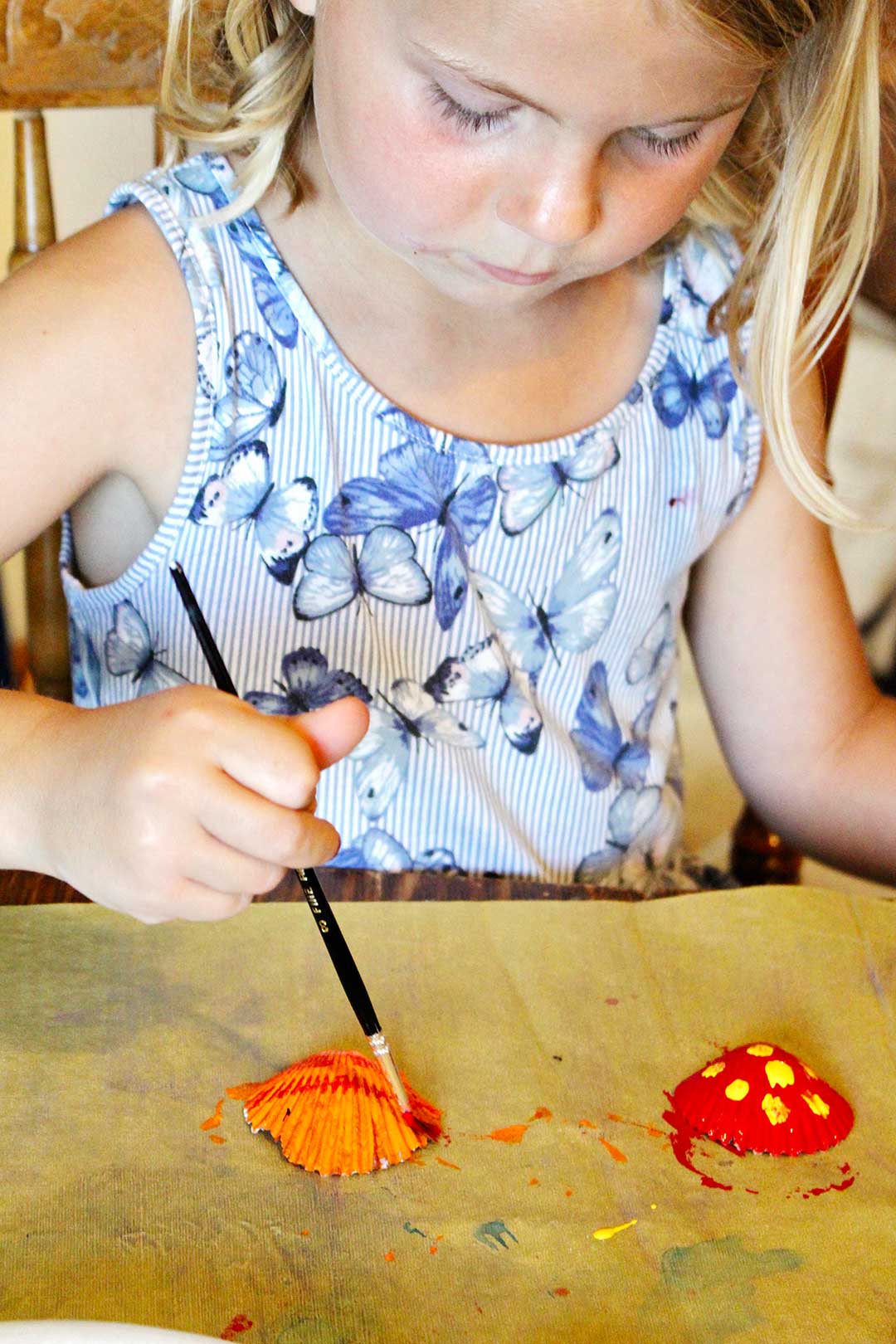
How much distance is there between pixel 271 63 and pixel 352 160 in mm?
137

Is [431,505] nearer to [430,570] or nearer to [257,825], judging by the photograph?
[430,570]

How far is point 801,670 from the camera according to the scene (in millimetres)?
856

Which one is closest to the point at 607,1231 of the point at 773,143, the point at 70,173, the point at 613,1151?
the point at 613,1151

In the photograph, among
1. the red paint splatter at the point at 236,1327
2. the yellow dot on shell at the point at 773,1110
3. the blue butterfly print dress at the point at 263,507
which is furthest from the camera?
the blue butterfly print dress at the point at 263,507

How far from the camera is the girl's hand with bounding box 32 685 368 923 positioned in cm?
45

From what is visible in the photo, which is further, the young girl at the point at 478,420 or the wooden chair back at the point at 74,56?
the wooden chair back at the point at 74,56

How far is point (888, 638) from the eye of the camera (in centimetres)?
203

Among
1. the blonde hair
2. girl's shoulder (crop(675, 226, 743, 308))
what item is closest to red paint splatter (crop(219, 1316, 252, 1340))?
the blonde hair

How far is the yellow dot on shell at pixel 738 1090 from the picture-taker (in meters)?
0.51

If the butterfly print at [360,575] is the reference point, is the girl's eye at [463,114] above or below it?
above

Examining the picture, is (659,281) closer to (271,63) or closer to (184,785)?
(271,63)

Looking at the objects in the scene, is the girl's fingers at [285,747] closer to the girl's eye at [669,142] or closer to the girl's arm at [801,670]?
the girl's eye at [669,142]

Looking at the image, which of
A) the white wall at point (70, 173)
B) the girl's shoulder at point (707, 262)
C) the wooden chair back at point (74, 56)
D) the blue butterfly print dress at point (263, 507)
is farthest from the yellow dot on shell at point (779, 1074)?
the white wall at point (70, 173)

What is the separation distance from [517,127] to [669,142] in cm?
8
